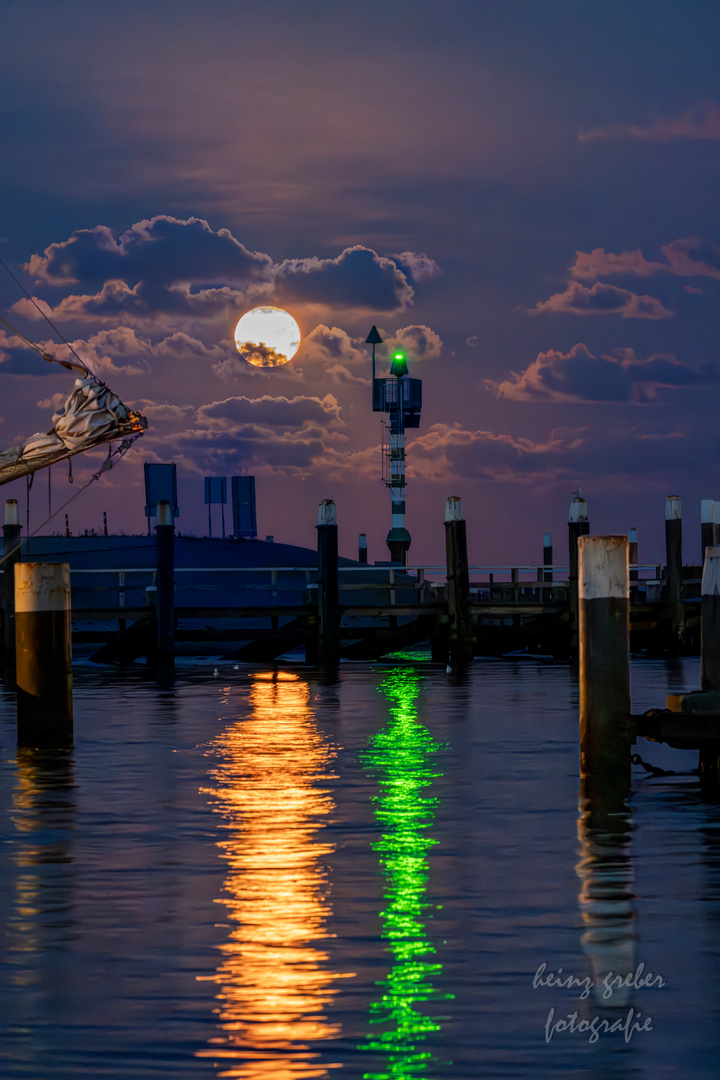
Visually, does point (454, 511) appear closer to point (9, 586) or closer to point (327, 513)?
point (327, 513)

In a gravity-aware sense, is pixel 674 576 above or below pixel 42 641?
above

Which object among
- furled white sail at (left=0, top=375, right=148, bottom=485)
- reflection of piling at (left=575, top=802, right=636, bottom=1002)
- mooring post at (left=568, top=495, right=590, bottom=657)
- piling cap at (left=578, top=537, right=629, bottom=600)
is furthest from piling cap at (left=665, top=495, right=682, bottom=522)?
piling cap at (left=578, top=537, right=629, bottom=600)

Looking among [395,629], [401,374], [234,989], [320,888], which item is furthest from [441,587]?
[401,374]

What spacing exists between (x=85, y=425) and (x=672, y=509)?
46.3 feet

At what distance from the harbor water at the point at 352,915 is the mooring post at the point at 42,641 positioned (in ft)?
1.76

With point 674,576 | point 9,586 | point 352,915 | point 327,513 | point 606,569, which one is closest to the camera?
point 352,915

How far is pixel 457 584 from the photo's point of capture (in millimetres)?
28859

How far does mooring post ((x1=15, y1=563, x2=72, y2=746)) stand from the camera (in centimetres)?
1437

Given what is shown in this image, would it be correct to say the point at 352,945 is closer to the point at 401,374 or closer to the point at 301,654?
the point at 301,654

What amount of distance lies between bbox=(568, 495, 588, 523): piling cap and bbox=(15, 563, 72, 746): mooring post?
17271 millimetres

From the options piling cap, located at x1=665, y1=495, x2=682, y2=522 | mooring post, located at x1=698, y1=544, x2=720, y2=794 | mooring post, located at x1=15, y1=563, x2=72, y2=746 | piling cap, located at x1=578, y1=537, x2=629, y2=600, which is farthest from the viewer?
piling cap, located at x1=665, y1=495, x2=682, y2=522

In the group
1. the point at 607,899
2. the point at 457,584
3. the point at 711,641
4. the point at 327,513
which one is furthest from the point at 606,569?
the point at 457,584

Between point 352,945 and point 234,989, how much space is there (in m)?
0.99

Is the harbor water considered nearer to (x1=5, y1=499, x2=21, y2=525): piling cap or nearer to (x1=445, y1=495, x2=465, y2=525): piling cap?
(x1=445, y1=495, x2=465, y2=525): piling cap
